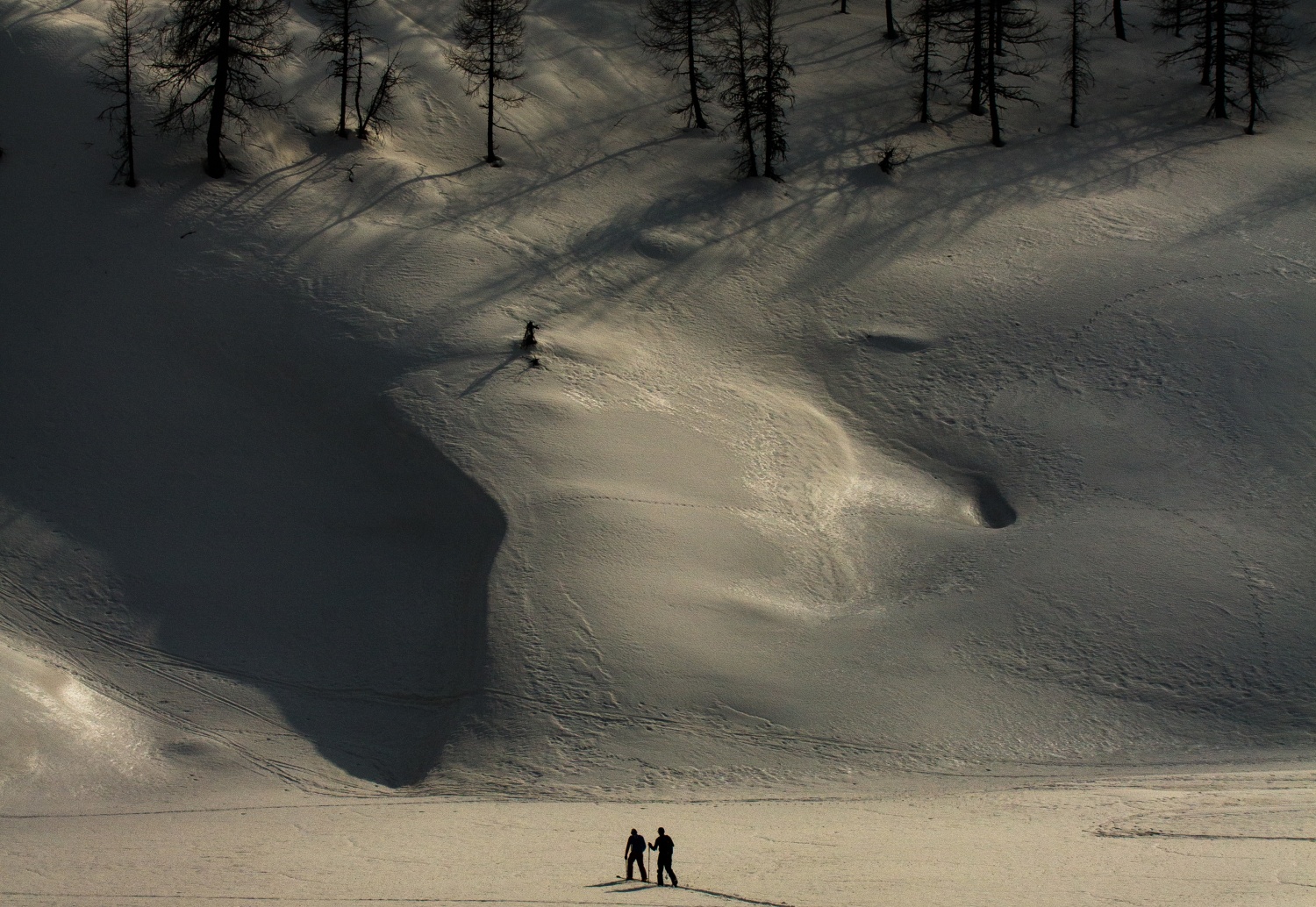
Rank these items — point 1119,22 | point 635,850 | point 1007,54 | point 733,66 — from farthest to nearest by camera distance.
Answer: point 1119,22, point 1007,54, point 733,66, point 635,850

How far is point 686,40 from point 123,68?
735 inches

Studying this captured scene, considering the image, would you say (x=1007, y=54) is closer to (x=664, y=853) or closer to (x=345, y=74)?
(x=345, y=74)

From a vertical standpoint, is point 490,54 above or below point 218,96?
above

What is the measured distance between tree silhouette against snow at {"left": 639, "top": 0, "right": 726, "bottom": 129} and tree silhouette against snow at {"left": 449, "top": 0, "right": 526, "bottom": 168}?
4975 millimetres

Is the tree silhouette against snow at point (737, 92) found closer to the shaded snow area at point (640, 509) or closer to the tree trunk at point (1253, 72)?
the shaded snow area at point (640, 509)

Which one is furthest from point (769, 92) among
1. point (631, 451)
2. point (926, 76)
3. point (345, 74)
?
point (631, 451)

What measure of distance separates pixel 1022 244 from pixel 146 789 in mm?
27118

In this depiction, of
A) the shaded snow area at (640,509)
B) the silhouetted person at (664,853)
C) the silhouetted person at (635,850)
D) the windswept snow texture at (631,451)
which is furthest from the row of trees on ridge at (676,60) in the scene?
the silhouetted person at (664,853)

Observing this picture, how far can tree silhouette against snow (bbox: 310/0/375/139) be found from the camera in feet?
122

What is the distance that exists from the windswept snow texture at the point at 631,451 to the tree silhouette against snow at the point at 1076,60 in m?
4.00

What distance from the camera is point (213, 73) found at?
1506 inches

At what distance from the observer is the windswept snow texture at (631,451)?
22.6 meters

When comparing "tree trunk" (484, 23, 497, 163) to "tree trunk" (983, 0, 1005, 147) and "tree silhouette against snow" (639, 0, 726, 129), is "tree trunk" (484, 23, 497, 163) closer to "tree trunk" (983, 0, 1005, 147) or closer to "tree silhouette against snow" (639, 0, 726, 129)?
"tree silhouette against snow" (639, 0, 726, 129)

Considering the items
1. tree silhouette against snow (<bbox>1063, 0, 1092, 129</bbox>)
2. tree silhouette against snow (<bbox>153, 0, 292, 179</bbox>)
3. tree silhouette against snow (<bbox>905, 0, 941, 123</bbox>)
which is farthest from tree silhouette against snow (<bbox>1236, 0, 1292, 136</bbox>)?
tree silhouette against snow (<bbox>153, 0, 292, 179</bbox>)
